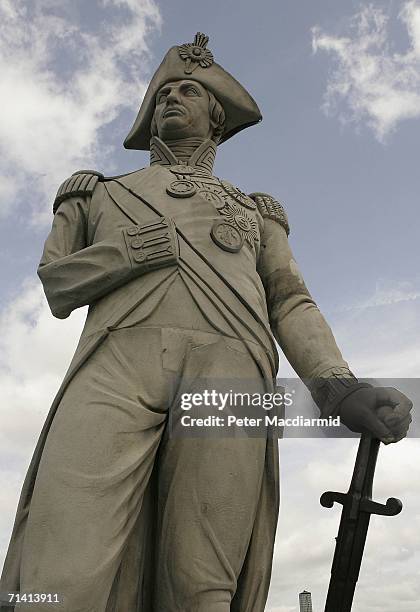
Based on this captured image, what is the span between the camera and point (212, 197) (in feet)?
18.9

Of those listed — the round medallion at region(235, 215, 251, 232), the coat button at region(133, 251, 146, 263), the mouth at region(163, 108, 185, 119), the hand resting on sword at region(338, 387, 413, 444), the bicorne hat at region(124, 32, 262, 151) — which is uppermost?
the bicorne hat at region(124, 32, 262, 151)

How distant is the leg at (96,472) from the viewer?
4004mm

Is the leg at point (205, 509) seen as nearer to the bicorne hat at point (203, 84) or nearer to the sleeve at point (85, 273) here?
the sleeve at point (85, 273)

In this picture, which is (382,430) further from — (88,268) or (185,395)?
(88,268)

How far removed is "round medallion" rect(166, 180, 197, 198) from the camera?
18.5 feet

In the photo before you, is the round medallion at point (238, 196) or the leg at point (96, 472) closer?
the leg at point (96, 472)

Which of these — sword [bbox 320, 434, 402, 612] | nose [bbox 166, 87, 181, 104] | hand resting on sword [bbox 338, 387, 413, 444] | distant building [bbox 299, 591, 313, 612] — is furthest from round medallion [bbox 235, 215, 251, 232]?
distant building [bbox 299, 591, 313, 612]

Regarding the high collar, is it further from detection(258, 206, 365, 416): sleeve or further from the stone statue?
detection(258, 206, 365, 416): sleeve

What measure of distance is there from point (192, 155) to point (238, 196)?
54 centimetres

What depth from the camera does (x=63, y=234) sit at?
18.5 feet

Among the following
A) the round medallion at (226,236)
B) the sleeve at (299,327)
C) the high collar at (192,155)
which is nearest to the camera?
the sleeve at (299,327)

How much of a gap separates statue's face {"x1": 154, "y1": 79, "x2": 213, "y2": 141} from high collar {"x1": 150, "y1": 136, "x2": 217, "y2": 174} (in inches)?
3.7

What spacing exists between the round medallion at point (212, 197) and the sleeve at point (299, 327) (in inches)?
22.2

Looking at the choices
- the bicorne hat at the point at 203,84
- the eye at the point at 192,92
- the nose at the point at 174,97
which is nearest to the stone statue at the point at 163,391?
the nose at the point at 174,97
